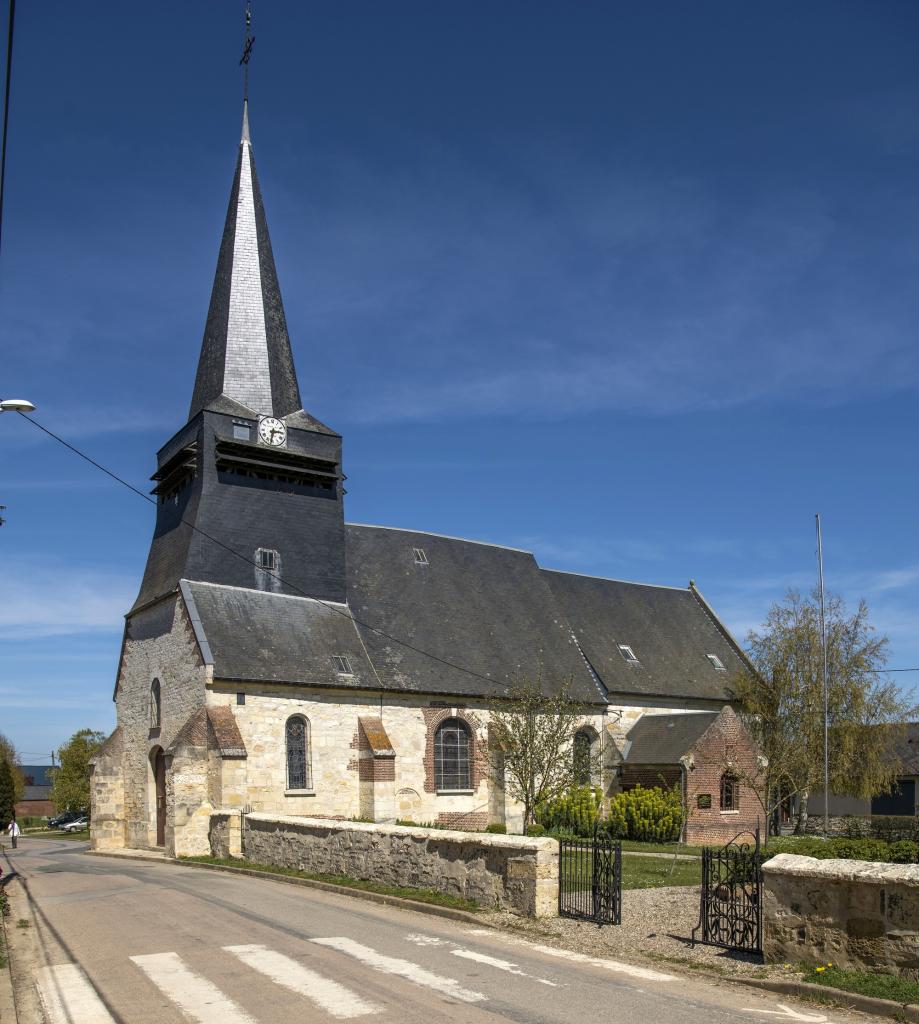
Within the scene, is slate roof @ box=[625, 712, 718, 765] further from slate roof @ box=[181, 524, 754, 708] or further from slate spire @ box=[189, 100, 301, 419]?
slate spire @ box=[189, 100, 301, 419]

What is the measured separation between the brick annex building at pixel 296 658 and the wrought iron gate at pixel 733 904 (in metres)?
16.1

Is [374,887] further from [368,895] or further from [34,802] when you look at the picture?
[34,802]

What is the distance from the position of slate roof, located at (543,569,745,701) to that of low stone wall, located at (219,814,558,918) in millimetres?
18422

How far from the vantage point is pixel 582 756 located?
32594 millimetres

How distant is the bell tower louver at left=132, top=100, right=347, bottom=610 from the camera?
94.6 ft

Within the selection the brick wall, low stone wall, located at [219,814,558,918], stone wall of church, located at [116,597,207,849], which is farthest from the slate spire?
the brick wall

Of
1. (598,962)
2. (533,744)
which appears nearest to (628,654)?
(533,744)

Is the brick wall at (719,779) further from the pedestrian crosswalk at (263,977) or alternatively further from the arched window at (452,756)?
the pedestrian crosswalk at (263,977)

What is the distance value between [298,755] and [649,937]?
17.3 metres

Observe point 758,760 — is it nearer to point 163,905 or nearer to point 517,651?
point 517,651

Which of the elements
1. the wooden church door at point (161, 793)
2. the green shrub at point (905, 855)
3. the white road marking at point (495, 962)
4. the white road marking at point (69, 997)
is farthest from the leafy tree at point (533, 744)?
the white road marking at point (69, 997)

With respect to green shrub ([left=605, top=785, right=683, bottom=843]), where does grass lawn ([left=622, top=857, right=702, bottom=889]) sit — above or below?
above

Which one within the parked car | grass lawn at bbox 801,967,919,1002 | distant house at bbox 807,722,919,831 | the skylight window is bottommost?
the parked car

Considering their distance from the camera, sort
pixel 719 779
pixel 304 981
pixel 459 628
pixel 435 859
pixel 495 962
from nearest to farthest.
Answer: pixel 304 981, pixel 495 962, pixel 435 859, pixel 719 779, pixel 459 628
